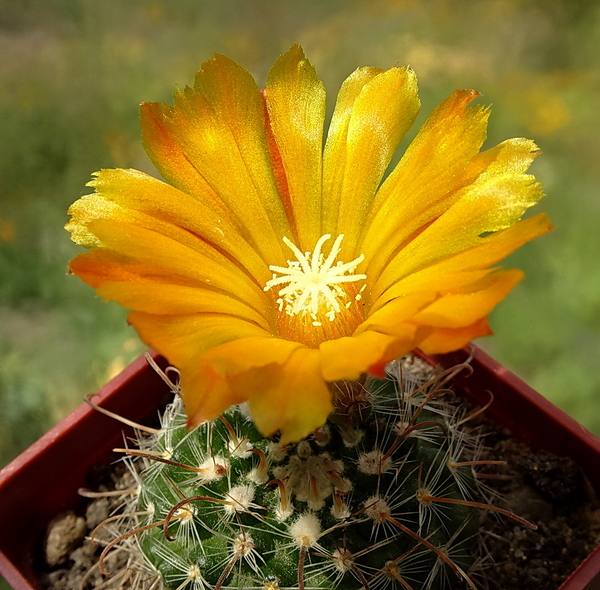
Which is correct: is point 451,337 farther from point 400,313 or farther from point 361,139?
point 361,139

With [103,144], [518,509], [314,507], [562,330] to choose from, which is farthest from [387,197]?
[103,144]

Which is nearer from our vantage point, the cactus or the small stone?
the cactus

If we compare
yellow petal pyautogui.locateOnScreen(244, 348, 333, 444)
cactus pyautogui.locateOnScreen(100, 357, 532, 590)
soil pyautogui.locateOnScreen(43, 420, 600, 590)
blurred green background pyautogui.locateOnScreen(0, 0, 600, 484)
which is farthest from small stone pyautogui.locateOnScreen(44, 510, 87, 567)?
yellow petal pyautogui.locateOnScreen(244, 348, 333, 444)

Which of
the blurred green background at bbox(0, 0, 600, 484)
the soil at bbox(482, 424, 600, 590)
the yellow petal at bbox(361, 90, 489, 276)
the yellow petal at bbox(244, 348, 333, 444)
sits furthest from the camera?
the blurred green background at bbox(0, 0, 600, 484)

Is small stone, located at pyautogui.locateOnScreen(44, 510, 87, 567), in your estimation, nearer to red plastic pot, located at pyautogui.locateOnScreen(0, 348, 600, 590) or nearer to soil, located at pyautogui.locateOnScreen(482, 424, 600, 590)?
red plastic pot, located at pyautogui.locateOnScreen(0, 348, 600, 590)

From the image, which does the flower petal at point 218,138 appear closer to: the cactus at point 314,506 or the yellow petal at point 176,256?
the yellow petal at point 176,256

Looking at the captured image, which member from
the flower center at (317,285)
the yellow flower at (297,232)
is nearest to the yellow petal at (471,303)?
the yellow flower at (297,232)

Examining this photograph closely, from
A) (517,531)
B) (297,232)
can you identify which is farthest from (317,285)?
(517,531)
